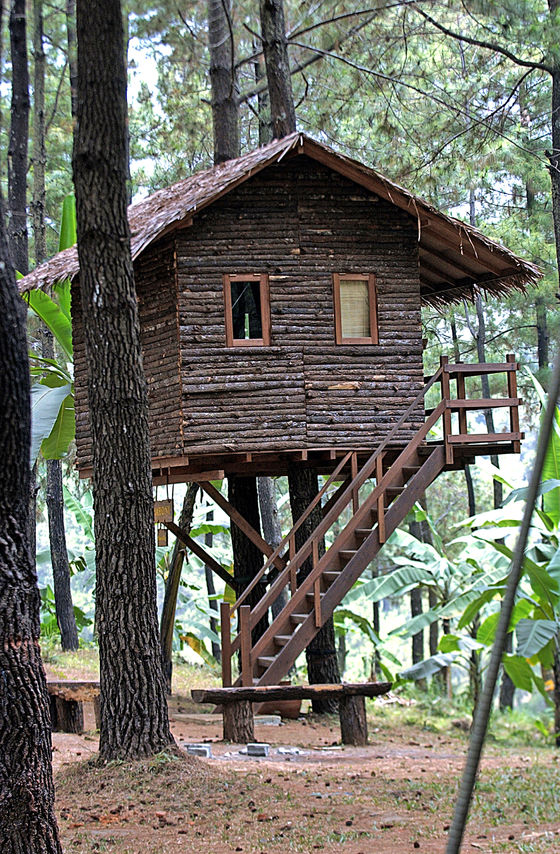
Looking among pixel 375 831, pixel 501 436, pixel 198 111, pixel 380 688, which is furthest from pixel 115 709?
pixel 198 111

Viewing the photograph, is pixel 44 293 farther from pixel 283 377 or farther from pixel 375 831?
pixel 375 831

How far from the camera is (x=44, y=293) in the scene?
46.3 feet

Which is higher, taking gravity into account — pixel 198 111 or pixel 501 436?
pixel 198 111

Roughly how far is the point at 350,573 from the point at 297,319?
3551mm

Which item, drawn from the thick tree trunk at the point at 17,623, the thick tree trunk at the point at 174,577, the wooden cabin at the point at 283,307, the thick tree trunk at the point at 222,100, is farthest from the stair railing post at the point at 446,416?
the thick tree trunk at the point at 17,623

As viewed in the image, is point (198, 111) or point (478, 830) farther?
point (198, 111)

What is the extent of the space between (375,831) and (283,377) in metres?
6.85

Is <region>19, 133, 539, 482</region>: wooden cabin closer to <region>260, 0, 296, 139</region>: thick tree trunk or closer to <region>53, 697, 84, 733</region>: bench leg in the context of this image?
<region>260, 0, 296, 139</region>: thick tree trunk

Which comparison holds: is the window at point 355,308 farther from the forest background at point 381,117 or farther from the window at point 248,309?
the forest background at point 381,117

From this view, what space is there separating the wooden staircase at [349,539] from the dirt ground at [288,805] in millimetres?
1316

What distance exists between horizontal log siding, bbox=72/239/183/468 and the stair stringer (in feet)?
9.02

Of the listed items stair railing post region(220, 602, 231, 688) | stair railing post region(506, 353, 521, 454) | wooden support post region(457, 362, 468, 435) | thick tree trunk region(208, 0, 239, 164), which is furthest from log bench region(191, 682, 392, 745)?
thick tree trunk region(208, 0, 239, 164)

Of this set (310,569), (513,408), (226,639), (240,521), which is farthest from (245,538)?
(513,408)

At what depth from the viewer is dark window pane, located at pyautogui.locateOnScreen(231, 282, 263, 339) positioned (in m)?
13.3
